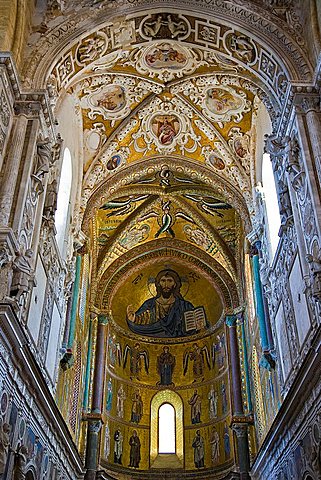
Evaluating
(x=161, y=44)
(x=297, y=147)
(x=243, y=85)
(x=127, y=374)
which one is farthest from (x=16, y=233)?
(x=127, y=374)

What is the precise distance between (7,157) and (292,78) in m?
5.73

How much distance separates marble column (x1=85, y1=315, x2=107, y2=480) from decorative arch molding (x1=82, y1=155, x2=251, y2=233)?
4.70 meters

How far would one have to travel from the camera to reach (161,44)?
13.9 metres

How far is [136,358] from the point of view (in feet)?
72.5

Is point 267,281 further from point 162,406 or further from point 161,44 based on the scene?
point 162,406

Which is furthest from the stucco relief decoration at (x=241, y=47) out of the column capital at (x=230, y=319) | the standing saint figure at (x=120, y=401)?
the standing saint figure at (x=120, y=401)

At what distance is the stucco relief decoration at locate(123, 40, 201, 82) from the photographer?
1407 centimetres

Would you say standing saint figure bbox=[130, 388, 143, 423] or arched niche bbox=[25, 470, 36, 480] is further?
standing saint figure bbox=[130, 388, 143, 423]

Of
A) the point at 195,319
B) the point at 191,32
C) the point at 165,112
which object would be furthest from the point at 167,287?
the point at 191,32

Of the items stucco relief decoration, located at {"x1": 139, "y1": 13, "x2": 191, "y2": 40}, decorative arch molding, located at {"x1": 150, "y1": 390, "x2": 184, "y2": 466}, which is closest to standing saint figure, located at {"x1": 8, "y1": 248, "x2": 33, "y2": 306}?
stucco relief decoration, located at {"x1": 139, "y1": 13, "x2": 191, "y2": 40}

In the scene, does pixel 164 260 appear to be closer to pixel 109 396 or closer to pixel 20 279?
pixel 109 396

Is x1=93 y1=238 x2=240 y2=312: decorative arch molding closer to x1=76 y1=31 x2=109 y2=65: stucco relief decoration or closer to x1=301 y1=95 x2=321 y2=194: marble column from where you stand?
x1=76 y1=31 x2=109 y2=65: stucco relief decoration

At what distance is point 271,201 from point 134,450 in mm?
11025

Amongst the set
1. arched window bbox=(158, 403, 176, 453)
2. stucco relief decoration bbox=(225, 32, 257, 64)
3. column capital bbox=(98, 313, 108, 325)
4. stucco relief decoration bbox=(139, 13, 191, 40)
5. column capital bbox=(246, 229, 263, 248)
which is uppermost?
stucco relief decoration bbox=(139, 13, 191, 40)
